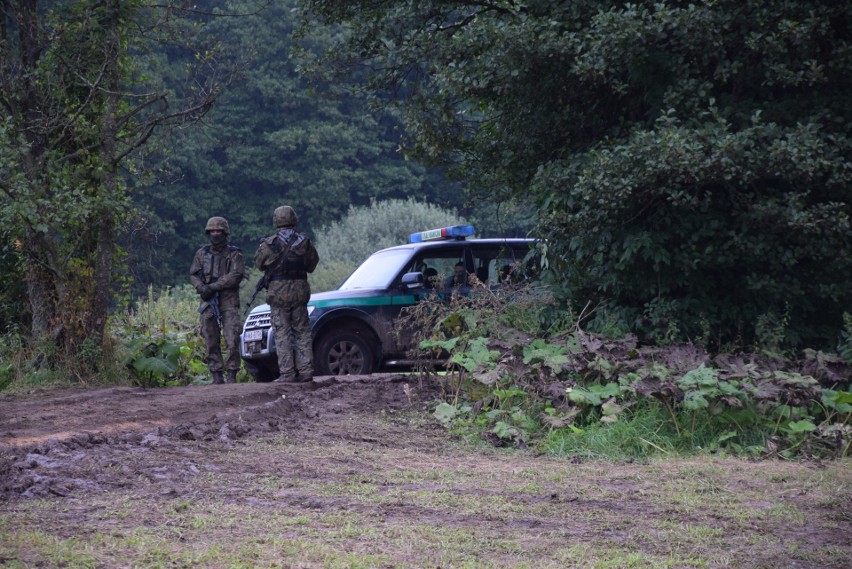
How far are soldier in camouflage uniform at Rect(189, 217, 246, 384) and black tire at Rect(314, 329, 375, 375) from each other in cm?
120

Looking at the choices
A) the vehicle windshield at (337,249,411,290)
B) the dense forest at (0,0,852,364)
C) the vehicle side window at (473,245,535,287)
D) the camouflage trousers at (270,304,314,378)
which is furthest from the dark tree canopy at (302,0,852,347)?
the camouflage trousers at (270,304,314,378)

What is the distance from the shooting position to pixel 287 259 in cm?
1175

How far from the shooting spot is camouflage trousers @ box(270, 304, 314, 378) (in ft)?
38.6

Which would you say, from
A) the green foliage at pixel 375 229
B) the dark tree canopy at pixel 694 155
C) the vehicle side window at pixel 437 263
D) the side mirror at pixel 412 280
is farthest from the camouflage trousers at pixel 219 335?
the green foliage at pixel 375 229

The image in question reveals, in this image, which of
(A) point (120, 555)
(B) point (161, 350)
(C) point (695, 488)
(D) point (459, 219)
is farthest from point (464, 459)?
(D) point (459, 219)

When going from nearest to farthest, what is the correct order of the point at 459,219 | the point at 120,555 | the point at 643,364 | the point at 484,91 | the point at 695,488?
the point at 120,555 < the point at 695,488 < the point at 643,364 < the point at 484,91 < the point at 459,219

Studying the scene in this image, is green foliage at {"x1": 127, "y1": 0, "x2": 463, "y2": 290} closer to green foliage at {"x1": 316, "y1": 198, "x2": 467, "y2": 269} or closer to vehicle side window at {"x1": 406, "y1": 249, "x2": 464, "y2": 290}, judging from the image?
green foliage at {"x1": 316, "y1": 198, "x2": 467, "y2": 269}

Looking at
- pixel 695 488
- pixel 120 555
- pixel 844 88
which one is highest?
pixel 844 88

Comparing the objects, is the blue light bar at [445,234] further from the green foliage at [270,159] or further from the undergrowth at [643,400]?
the green foliage at [270,159]

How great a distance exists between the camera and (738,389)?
294 inches

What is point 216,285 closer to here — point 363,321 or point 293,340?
point 293,340

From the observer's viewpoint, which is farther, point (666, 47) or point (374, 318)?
point (374, 318)

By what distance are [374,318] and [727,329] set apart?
4.67m

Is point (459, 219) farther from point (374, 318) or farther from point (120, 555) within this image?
point (120, 555)
